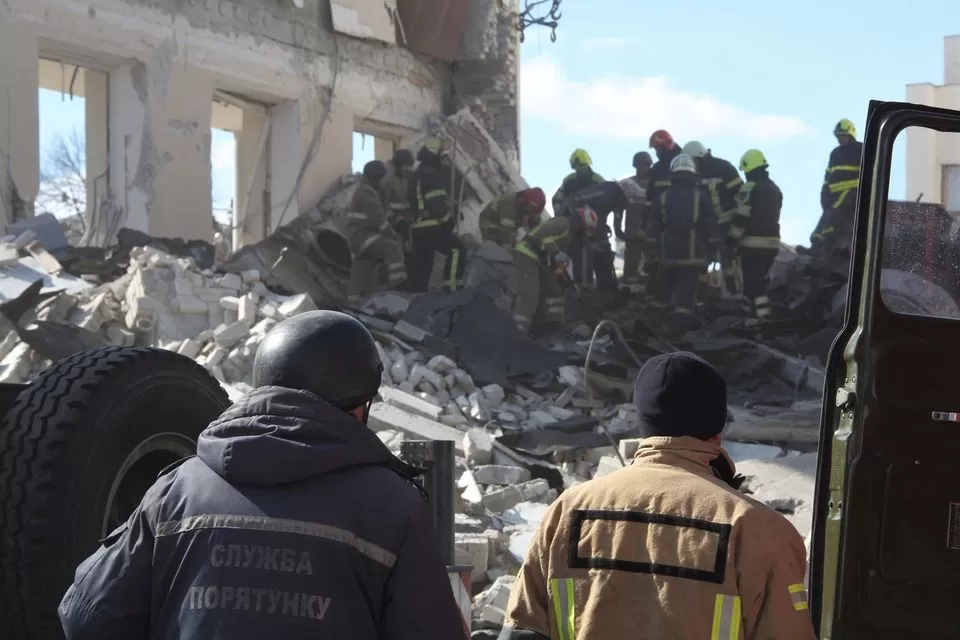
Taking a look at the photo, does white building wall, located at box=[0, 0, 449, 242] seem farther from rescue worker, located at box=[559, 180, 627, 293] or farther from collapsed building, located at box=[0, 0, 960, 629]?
rescue worker, located at box=[559, 180, 627, 293]

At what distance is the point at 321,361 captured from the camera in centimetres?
175

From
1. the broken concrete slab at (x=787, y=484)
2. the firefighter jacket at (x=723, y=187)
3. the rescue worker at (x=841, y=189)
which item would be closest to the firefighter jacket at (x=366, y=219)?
the firefighter jacket at (x=723, y=187)

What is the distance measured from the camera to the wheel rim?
321 centimetres

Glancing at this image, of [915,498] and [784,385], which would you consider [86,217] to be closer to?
[784,385]

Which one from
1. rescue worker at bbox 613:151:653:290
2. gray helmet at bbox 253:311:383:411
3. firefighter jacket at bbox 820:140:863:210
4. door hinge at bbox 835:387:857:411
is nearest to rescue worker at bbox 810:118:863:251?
firefighter jacket at bbox 820:140:863:210

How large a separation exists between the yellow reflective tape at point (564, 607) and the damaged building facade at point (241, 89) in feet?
38.3

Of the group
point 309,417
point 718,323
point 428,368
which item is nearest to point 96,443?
point 309,417

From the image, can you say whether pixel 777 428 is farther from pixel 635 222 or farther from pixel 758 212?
pixel 635 222

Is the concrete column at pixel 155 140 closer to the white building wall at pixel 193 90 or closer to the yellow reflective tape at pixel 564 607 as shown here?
the white building wall at pixel 193 90

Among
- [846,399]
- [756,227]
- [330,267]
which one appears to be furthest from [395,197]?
[846,399]

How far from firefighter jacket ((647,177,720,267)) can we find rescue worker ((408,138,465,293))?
286 cm

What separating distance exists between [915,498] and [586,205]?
1115 cm

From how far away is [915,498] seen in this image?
2865 mm

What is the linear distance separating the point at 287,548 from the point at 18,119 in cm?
1207
